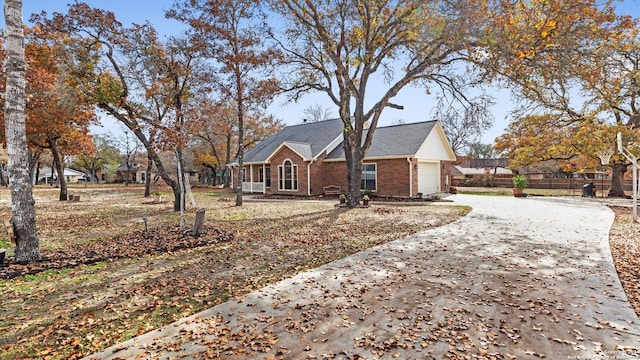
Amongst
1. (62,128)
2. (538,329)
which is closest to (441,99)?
(538,329)

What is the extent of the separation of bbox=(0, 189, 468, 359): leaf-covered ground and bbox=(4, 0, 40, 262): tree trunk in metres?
0.66

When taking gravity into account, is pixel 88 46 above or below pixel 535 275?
above

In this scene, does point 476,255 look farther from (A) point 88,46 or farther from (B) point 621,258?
(A) point 88,46

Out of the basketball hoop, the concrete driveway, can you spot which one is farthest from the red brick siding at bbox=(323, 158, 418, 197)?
the concrete driveway

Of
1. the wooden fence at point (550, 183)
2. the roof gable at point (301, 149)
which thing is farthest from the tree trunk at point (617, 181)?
the roof gable at point (301, 149)

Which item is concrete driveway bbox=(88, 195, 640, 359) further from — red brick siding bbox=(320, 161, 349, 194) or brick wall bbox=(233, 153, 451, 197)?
red brick siding bbox=(320, 161, 349, 194)

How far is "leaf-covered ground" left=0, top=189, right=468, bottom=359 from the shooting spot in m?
3.38

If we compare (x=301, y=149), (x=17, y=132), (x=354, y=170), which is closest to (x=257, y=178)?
(x=301, y=149)

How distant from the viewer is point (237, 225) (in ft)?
32.7

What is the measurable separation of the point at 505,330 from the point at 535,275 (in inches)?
89.8

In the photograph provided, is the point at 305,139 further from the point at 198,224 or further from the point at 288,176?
the point at 198,224

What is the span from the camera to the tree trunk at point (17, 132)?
5.43 m

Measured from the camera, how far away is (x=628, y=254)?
20.8 ft

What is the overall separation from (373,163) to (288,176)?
610 centimetres
